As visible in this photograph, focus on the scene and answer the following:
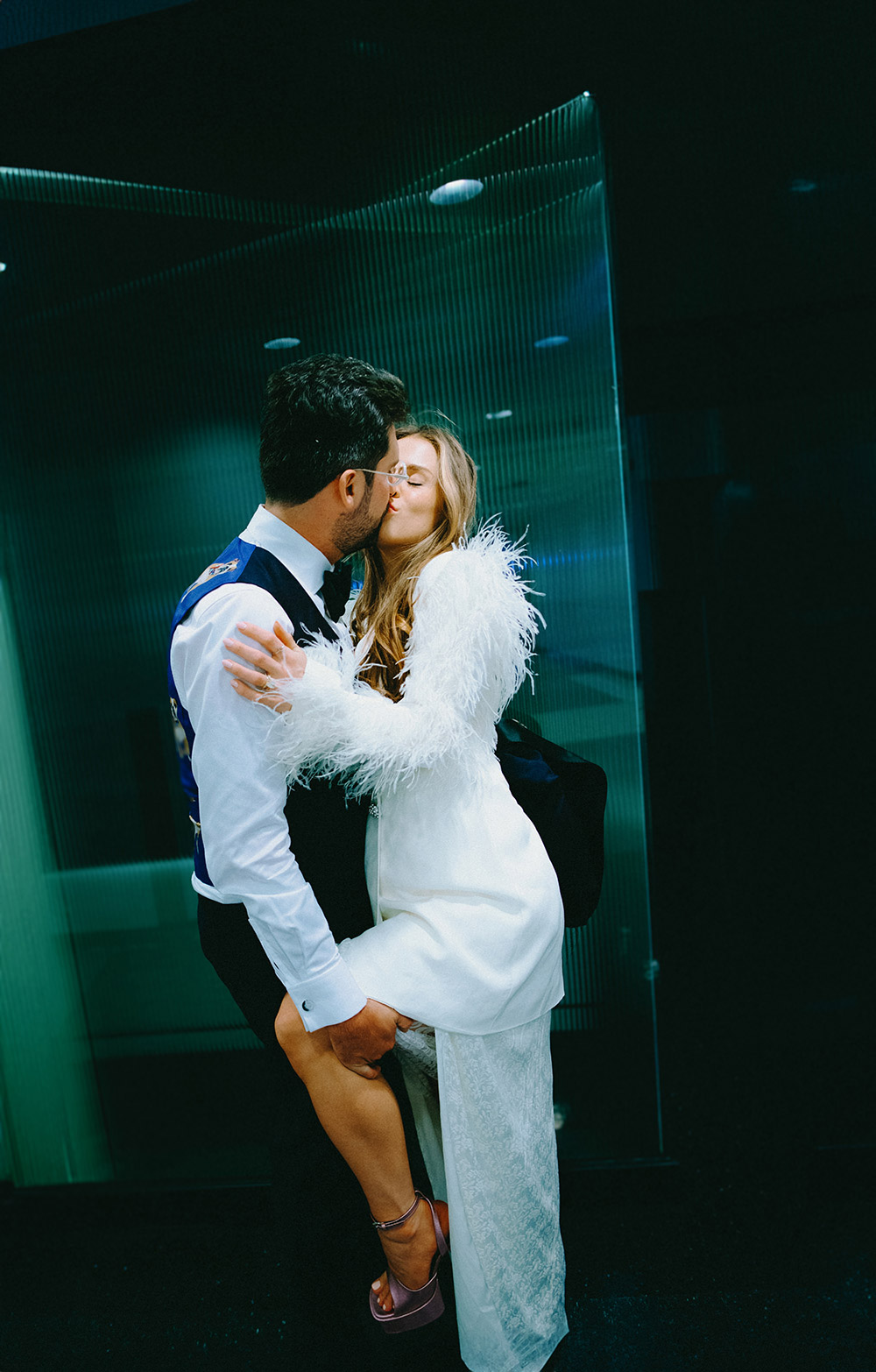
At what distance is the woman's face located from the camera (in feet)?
5.12

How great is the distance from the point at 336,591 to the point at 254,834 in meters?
0.47

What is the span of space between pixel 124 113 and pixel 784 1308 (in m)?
3.24

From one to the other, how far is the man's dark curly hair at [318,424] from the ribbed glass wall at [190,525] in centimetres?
68

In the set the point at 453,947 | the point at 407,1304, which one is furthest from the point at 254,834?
the point at 407,1304

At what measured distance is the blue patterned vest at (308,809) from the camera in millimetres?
1381

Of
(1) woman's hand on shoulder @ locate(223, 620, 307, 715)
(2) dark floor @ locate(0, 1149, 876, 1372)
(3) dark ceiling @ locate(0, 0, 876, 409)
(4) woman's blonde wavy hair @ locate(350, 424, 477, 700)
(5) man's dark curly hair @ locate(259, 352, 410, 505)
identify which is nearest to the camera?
(1) woman's hand on shoulder @ locate(223, 620, 307, 715)

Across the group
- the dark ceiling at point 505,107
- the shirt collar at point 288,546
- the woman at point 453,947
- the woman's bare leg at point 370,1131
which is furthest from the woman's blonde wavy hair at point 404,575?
the dark ceiling at point 505,107

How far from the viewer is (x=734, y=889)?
2.57m

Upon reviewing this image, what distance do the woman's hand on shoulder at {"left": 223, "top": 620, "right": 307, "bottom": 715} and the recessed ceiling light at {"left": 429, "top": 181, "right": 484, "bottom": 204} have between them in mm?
1316

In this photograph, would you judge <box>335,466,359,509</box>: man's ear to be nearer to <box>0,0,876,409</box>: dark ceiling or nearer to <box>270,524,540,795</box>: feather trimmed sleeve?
<box>270,524,540,795</box>: feather trimmed sleeve

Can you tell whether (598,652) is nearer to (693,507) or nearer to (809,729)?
(693,507)

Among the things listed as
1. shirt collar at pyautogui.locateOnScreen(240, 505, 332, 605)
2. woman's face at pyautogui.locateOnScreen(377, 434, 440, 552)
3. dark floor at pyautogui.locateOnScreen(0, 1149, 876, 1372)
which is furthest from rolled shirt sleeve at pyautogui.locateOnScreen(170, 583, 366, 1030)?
dark floor at pyautogui.locateOnScreen(0, 1149, 876, 1372)


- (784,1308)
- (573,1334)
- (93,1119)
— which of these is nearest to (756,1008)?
(784,1308)

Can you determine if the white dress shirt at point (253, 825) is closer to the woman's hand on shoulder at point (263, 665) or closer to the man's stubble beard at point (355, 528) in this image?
the woman's hand on shoulder at point (263, 665)
